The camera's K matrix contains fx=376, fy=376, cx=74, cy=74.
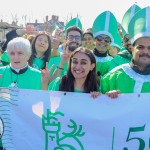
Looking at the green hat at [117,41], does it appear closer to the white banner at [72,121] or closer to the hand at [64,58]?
the hand at [64,58]

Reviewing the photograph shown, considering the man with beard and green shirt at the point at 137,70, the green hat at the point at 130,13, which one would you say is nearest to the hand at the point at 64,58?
the man with beard and green shirt at the point at 137,70

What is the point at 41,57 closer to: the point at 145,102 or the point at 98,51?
the point at 98,51

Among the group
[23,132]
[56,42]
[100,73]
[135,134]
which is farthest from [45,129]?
[56,42]

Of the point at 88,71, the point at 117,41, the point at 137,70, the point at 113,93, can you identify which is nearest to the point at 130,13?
the point at 117,41

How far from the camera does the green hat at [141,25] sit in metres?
3.92

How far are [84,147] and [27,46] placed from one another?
1.40 m

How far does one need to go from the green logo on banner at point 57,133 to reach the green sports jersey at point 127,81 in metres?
0.57

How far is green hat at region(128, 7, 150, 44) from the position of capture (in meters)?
3.92

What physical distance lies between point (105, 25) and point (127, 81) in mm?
2449

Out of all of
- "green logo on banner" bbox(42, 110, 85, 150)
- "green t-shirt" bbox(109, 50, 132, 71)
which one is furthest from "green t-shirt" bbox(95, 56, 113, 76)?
"green logo on banner" bbox(42, 110, 85, 150)

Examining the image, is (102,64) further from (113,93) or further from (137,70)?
(113,93)

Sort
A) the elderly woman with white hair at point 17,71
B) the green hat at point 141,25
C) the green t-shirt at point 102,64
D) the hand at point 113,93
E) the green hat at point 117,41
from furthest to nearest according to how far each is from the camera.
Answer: the green hat at point 117,41
the green t-shirt at point 102,64
the elderly woman with white hair at point 17,71
the green hat at point 141,25
the hand at point 113,93

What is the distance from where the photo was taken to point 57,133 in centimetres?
373

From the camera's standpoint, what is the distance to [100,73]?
5.43 meters
